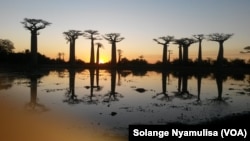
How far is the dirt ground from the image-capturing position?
10.0 metres

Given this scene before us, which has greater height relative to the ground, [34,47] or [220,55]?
[34,47]

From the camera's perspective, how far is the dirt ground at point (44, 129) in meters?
10.0

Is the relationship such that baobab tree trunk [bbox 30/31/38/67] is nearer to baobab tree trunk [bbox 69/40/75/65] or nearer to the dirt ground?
baobab tree trunk [bbox 69/40/75/65]

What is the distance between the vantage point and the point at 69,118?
1340 cm

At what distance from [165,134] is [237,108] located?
35.2 ft

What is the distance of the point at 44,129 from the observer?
1118cm

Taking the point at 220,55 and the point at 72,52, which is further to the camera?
the point at 72,52

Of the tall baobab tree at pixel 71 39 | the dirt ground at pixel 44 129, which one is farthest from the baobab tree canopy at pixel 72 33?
the dirt ground at pixel 44 129

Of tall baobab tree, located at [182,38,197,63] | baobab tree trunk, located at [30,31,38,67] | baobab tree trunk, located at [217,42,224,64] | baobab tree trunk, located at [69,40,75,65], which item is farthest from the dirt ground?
tall baobab tree, located at [182,38,197,63]

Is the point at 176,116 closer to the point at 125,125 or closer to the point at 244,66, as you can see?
the point at 125,125

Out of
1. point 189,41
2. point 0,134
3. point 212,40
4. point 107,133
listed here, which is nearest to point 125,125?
point 107,133

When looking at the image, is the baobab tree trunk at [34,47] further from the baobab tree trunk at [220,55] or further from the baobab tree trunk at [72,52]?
the baobab tree trunk at [220,55]

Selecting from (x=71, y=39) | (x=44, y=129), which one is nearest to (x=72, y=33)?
(x=71, y=39)

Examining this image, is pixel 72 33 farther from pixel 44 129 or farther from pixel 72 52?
pixel 44 129
